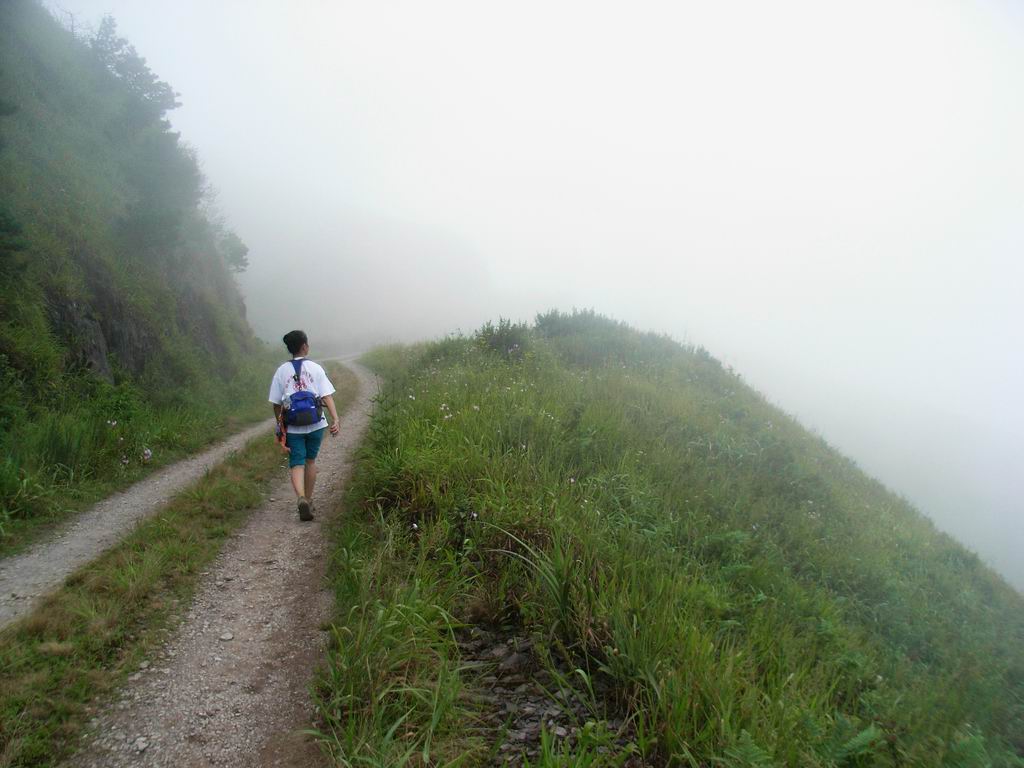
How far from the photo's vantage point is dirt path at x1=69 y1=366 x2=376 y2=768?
2562 mm

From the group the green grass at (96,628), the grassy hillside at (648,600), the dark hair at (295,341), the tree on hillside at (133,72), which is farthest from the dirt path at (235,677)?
the tree on hillside at (133,72)

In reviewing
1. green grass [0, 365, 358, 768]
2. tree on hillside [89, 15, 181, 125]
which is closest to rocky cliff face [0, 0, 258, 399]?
tree on hillside [89, 15, 181, 125]

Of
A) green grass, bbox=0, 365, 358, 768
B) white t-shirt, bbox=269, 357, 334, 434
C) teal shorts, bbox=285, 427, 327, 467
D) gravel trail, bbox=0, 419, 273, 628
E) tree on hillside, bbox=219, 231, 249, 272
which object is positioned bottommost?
gravel trail, bbox=0, 419, 273, 628

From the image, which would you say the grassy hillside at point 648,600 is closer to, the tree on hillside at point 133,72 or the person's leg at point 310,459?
the person's leg at point 310,459

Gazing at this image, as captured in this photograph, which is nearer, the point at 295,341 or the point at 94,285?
the point at 295,341

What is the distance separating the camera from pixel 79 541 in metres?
4.89

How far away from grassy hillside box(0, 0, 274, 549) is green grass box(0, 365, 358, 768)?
1684mm

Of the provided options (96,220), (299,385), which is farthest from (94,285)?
(299,385)

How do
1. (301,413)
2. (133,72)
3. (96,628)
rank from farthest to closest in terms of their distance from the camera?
1. (133,72)
2. (301,413)
3. (96,628)

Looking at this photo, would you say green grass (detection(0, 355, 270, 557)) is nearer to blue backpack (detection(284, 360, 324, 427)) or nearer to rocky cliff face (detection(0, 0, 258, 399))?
rocky cliff face (detection(0, 0, 258, 399))

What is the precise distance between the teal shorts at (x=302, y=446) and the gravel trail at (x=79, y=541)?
69.7 inches

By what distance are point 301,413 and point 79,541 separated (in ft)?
8.26

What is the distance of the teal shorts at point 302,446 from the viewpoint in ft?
19.3

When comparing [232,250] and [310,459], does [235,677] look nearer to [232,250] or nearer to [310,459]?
[310,459]
